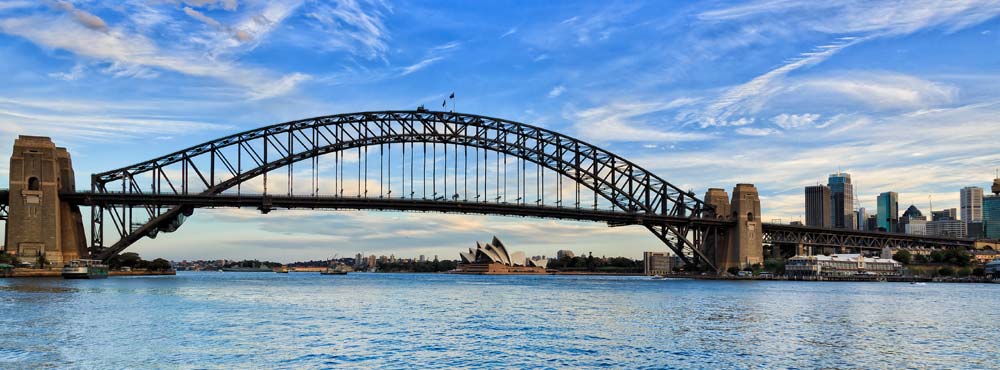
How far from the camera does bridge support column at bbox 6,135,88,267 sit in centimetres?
8219

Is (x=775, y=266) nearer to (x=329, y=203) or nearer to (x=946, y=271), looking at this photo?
(x=946, y=271)

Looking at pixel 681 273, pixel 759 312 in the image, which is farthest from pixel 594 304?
pixel 681 273

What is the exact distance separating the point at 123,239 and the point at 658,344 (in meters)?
67.6

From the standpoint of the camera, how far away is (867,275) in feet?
442

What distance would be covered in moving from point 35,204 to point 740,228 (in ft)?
263

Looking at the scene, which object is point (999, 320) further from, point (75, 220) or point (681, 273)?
point (681, 273)

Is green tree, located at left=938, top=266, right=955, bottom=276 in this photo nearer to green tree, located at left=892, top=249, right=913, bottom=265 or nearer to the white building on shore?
the white building on shore

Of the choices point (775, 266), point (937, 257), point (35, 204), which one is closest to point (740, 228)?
point (775, 266)

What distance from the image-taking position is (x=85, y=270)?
81188mm

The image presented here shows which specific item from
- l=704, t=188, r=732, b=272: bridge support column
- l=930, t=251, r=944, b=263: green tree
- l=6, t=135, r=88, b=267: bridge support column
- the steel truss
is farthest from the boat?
l=930, t=251, r=944, b=263: green tree

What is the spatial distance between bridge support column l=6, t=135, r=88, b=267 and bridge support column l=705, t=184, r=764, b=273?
76896 millimetres

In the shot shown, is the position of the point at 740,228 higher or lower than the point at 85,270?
higher

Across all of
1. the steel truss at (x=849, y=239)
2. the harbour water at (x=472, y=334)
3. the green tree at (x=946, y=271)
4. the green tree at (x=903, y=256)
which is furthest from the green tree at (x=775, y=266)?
the harbour water at (x=472, y=334)

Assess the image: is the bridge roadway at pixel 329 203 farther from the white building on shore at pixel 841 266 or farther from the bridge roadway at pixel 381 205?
Answer: the white building on shore at pixel 841 266
